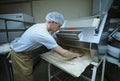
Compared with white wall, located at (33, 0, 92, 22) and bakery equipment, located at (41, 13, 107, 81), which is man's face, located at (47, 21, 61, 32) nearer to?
bakery equipment, located at (41, 13, 107, 81)

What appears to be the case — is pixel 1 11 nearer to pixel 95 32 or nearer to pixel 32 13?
pixel 32 13

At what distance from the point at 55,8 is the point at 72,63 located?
1.94 meters

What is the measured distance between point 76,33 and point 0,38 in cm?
195

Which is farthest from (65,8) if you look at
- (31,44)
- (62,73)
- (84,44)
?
(84,44)

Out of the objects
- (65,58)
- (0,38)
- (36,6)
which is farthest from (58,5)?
(65,58)

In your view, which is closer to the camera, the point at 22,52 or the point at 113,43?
the point at 113,43

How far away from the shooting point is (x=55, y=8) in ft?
8.96

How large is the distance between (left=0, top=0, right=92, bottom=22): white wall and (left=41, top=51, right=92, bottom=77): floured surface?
5.10 ft

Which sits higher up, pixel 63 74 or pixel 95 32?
pixel 95 32

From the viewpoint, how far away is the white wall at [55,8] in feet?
8.26

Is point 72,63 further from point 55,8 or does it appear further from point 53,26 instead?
point 55,8

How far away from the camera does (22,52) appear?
4.47ft

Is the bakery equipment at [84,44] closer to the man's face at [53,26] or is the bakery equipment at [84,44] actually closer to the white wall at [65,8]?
the man's face at [53,26]

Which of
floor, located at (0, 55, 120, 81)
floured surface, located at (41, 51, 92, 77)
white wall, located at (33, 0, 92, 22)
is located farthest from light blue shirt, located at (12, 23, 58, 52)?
white wall, located at (33, 0, 92, 22)
